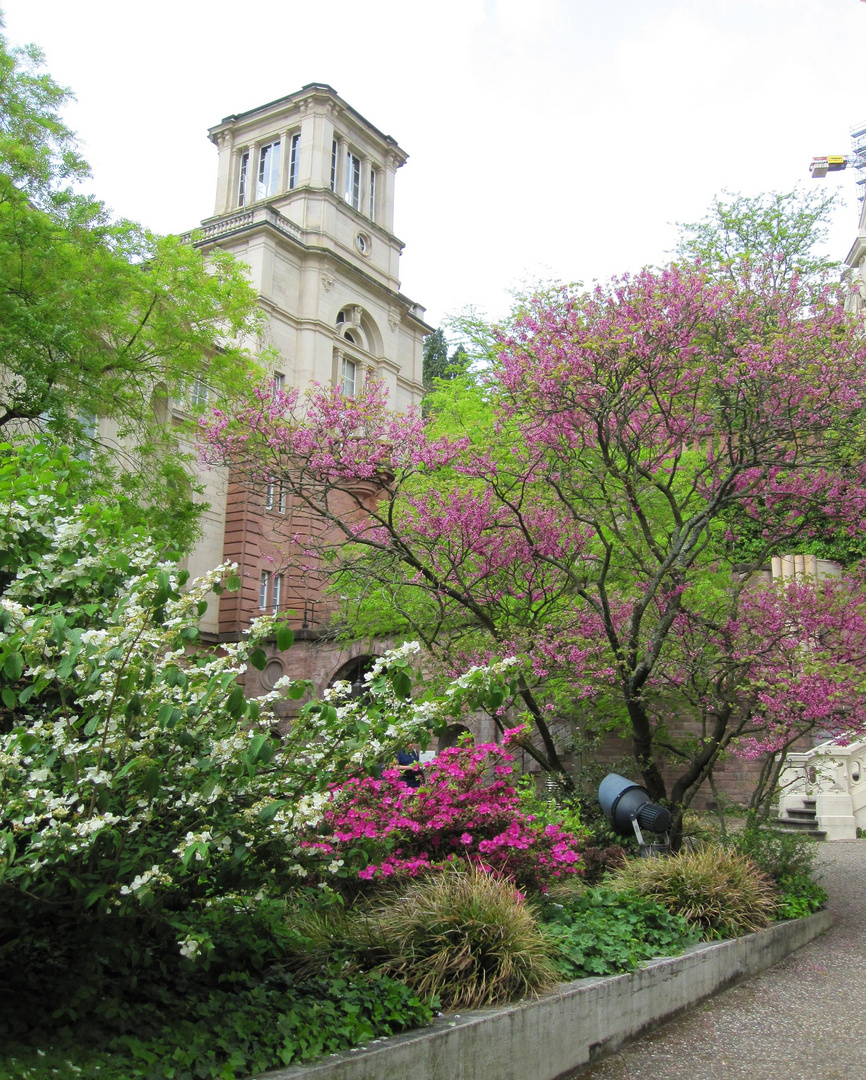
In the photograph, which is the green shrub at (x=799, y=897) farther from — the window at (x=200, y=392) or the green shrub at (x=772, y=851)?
the window at (x=200, y=392)

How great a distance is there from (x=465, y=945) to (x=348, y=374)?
32.0m

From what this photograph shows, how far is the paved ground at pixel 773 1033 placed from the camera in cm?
555

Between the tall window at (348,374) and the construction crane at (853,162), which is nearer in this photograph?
the tall window at (348,374)

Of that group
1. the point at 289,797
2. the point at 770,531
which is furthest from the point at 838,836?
the point at 289,797

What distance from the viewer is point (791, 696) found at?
Answer: 921 cm

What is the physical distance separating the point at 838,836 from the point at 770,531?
8931 mm

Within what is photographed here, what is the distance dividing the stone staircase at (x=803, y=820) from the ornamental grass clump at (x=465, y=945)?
12.8 m

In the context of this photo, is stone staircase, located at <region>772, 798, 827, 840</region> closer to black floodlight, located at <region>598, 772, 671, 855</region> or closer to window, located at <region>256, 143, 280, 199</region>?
black floodlight, located at <region>598, 772, 671, 855</region>

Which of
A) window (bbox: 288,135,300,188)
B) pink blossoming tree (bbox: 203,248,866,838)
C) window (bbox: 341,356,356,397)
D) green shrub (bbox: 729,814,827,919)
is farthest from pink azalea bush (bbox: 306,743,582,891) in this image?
window (bbox: 288,135,300,188)

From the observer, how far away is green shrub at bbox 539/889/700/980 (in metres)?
6.11

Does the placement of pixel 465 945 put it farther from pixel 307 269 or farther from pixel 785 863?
pixel 307 269

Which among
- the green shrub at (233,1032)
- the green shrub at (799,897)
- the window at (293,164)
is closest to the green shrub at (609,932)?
the green shrub at (233,1032)

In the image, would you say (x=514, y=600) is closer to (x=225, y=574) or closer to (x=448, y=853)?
(x=448, y=853)

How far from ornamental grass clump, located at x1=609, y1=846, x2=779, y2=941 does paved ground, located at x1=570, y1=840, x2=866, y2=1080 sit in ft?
1.50
